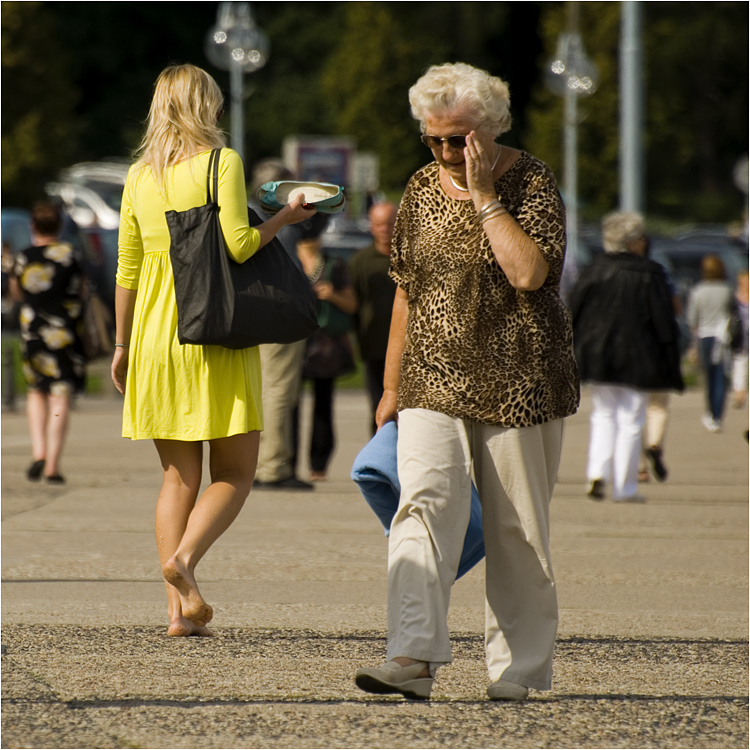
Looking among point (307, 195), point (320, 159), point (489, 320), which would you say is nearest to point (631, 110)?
point (320, 159)

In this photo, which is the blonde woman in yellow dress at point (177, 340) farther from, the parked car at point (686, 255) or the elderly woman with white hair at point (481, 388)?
the parked car at point (686, 255)

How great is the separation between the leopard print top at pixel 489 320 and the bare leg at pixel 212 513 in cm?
119

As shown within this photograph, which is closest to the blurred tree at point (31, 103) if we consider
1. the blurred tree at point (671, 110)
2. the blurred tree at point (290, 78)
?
the blurred tree at point (671, 110)

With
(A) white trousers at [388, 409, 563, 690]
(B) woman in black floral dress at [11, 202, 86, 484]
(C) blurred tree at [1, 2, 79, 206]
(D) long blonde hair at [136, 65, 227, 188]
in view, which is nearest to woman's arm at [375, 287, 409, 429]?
(A) white trousers at [388, 409, 563, 690]

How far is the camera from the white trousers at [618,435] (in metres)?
9.72

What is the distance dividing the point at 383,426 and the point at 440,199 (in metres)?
0.75

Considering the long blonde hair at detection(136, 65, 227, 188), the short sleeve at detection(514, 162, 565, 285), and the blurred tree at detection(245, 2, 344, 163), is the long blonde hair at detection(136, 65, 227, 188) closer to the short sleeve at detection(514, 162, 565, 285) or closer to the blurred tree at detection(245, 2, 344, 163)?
the short sleeve at detection(514, 162, 565, 285)

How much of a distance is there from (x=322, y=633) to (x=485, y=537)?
3.65ft

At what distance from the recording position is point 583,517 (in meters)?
8.97

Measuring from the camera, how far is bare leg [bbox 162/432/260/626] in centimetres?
529

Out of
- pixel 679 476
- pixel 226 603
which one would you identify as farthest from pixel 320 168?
pixel 226 603

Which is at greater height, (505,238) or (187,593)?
(505,238)

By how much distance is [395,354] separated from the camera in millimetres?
4766

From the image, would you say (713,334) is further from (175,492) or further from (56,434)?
(175,492)
